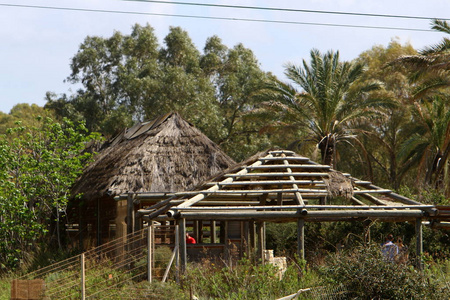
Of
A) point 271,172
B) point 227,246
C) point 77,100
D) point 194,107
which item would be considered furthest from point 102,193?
point 77,100

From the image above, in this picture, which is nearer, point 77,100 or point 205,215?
point 205,215

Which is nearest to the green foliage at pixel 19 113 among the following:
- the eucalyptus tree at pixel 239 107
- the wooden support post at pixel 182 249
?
the eucalyptus tree at pixel 239 107

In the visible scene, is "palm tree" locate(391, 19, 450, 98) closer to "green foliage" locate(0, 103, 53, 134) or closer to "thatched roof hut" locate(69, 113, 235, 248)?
"thatched roof hut" locate(69, 113, 235, 248)

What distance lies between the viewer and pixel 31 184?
19.9 metres

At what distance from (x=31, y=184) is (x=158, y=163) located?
3.98m

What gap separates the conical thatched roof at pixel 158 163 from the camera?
1931 cm

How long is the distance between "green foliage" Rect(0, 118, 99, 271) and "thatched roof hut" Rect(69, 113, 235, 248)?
0.98m

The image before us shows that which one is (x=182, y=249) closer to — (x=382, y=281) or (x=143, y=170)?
(x=382, y=281)

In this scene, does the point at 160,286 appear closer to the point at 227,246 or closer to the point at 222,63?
the point at 227,246

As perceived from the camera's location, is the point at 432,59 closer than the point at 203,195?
No

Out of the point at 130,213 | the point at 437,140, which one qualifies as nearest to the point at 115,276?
the point at 130,213

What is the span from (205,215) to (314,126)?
14.9m

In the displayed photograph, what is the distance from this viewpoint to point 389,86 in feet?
126

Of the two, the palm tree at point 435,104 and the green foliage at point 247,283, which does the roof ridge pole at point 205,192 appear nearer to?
the green foliage at point 247,283
